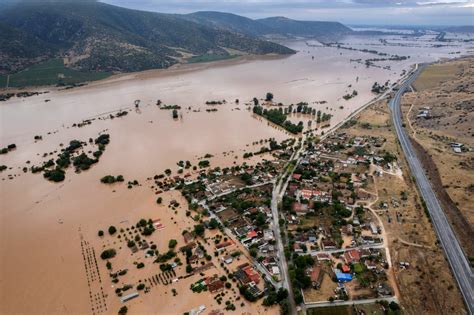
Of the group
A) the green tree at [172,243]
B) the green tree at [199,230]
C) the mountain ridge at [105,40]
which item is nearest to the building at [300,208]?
the green tree at [199,230]

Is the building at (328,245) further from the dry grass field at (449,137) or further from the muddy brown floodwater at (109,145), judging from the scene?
the muddy brown floodwater at (109,145)

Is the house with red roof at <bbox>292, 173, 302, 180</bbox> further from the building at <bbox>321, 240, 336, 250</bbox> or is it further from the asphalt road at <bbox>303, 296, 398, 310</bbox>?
the asphalt road at <bbox>303, 296, 398, 310</bbox>

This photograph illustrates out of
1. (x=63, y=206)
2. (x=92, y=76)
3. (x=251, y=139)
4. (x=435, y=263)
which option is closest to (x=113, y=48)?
(x=92, y=76)

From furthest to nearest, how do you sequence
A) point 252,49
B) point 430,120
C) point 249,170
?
point 252,49
point 430,120
point 249,170

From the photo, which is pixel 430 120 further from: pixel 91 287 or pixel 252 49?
pixel 252 49

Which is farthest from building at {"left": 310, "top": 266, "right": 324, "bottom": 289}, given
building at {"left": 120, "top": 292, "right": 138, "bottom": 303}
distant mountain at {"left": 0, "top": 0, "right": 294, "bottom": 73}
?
distant mountain at {"left": 0, "top": 0, "right": 294, "bottom": 73}

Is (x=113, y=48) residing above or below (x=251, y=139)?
above

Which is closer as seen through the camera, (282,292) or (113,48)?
(282,292)
